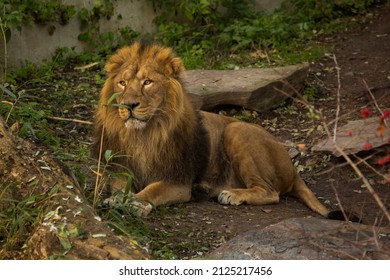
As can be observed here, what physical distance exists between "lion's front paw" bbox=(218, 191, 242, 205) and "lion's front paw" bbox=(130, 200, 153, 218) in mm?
814

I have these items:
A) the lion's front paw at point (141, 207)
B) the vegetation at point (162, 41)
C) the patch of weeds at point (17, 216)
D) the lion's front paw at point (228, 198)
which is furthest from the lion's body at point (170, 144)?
the patch of weeds at point (17, 216)

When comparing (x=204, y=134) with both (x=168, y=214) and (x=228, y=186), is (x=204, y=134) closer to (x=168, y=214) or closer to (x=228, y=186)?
(x=228, y=186)

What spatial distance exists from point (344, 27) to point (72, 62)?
3.51 metres

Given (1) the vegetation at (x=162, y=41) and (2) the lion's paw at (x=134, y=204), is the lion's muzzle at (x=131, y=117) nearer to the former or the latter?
(2) the lion's paw at (x=134, y=204)

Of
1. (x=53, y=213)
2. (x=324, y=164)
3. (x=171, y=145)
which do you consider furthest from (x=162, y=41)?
(x=53, y=213)

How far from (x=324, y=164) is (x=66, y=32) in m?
3.31

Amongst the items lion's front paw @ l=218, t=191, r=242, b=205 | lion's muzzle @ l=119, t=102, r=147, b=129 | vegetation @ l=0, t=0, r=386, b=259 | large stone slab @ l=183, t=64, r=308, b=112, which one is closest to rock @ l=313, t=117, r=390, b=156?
large stone slab @ l=183, t=64, r=308, b=112

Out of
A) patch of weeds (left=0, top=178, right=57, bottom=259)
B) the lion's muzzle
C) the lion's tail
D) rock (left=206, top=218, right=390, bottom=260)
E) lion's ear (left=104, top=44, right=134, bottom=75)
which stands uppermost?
lion's ear (left=104, top=44, right=134, bottom=75)

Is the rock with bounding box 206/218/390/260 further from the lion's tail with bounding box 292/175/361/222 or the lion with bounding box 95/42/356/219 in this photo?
the lion's tail with bounding box 292/175/361/222

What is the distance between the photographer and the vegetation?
819 cm

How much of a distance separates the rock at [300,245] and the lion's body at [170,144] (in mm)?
1375

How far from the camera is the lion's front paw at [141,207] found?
6007mm

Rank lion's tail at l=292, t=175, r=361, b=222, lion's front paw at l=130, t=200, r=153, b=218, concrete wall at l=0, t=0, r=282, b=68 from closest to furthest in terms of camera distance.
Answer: lion's front paw at l=130, t=200, r=153, b=218, lion's tail at l=292, t=175, r=361, b=222, concrete wall at l=0, t=0, r=282, b=68

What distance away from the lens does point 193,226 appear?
6160 millimetres
